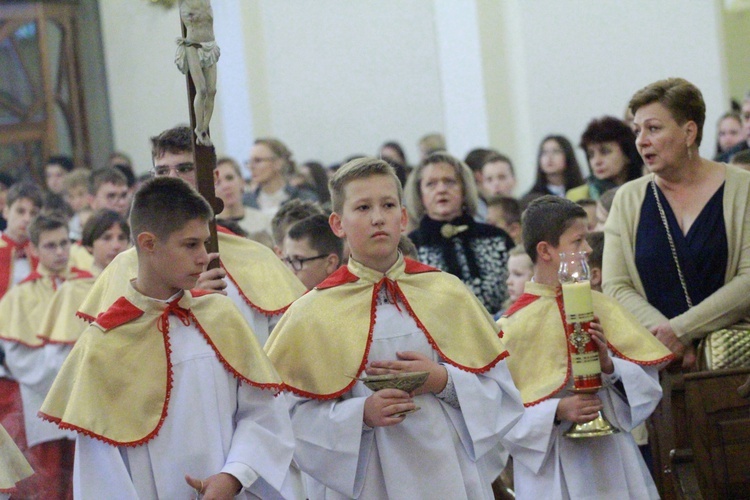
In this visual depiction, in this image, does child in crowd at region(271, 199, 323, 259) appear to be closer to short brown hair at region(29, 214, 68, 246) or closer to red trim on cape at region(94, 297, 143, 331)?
short brown hair at region(29, 214, 68, 246)

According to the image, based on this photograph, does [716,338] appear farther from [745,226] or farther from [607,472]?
[607,472]

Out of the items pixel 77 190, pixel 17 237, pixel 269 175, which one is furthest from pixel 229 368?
pixel 77 190

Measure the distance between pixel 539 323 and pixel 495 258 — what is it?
2140mm

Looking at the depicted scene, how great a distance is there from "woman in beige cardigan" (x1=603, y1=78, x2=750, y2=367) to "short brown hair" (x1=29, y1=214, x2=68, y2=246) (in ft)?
13.2

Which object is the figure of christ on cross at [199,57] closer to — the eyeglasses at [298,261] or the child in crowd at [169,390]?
the child in crowd at [169,390]

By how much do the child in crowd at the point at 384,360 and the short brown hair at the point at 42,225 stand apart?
13.6ft

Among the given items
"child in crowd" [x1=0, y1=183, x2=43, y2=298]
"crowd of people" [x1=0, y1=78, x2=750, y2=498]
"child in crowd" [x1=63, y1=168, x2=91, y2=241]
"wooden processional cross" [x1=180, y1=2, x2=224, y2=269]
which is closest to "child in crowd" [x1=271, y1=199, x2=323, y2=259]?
"crowd of people" [x1=0, y1=78, x2=750, y2=498]

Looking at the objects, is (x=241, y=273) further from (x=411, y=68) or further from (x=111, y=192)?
(x=411, y=68)

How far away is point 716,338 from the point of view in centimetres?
544

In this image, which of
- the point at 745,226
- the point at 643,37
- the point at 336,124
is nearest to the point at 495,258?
the point at 745,226

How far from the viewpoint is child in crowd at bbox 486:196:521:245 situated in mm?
8105

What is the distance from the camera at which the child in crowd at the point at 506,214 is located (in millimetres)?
8105

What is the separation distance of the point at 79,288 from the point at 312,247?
2.87m

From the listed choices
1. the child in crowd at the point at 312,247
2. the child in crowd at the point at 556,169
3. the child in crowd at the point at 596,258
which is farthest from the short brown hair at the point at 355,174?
the child in crowd at the point at 556,169
